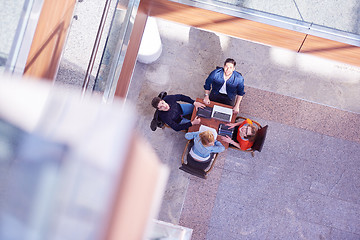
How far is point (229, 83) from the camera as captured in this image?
163 inches

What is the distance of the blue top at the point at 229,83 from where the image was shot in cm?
412

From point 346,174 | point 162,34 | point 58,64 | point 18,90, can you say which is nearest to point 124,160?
point 18,90

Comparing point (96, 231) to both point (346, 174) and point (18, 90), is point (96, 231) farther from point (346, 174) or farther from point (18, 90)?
point (346, 174)

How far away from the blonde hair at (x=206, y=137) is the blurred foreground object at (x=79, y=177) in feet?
9.05

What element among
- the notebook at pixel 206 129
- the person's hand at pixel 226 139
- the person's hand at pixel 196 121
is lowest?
the person's hand at pixel 226 139

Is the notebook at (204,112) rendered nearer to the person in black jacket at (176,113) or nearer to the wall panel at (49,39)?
the person in black jacket at (176,113)

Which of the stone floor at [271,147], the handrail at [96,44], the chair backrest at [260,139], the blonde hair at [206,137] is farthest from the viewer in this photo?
the stone floor at [271,147]

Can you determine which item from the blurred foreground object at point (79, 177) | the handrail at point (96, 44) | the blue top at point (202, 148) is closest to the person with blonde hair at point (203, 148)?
the blue top at point (202, 148)

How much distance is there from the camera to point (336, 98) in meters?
4.76

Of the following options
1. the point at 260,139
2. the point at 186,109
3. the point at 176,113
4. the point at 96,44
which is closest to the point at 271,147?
the point at 260,139

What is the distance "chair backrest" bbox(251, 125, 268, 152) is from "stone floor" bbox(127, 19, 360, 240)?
0.69 m

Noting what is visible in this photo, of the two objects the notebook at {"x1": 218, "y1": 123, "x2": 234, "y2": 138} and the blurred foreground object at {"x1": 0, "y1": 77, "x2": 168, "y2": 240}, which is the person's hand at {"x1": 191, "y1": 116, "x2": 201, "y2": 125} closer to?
the notebook at {"x1": 218, "y1": 123, "x2": 234, "y2": 138}

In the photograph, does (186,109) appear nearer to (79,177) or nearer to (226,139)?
(226,139)

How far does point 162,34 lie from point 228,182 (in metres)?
2.69
